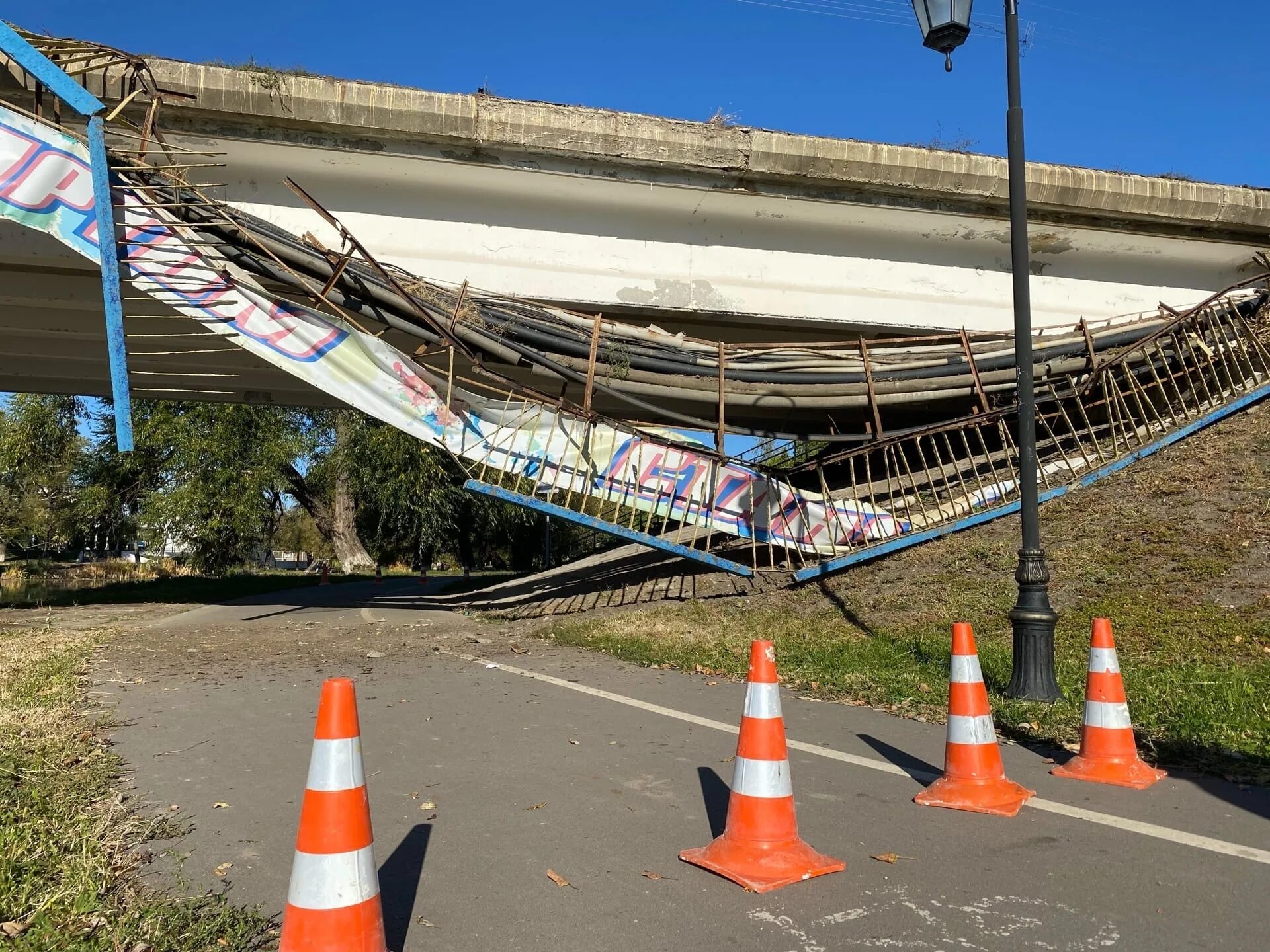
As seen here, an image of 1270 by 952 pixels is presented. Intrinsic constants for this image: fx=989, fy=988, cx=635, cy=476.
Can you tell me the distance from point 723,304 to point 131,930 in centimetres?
1209

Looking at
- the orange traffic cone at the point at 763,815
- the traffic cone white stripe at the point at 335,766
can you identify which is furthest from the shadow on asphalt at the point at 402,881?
the orange traffic cone at the point at 763,815

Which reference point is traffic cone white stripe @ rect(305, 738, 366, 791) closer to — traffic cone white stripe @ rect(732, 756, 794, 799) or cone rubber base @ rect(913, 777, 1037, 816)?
traffic cone white stripe @ rect(732, 756, 794, 799)

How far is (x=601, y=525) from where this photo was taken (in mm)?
12469

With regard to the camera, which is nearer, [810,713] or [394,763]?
[394,763]

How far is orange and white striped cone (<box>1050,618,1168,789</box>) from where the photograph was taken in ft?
17.6

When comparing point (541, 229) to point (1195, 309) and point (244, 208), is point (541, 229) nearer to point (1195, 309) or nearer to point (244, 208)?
point (244, 208)

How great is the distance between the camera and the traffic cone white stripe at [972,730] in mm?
4945

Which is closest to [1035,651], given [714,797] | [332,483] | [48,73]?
[714,797]

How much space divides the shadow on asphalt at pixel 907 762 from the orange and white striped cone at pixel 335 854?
3.47 metres

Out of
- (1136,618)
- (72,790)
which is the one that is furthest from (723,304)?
(72,790)

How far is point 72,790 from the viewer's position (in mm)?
4855

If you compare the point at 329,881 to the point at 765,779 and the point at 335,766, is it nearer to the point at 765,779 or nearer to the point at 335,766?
the point at 335,766

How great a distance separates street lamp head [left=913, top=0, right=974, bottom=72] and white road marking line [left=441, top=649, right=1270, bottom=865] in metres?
5.47

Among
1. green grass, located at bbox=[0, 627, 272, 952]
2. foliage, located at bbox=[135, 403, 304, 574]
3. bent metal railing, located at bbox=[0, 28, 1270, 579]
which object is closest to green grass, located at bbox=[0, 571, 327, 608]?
foliage, located at bbox=[135, 403, 304, 574]
